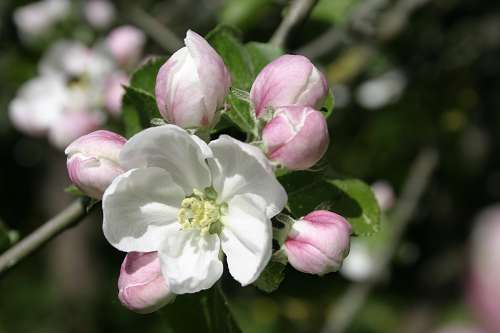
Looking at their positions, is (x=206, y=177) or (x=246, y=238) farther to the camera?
(x=206, y=177)

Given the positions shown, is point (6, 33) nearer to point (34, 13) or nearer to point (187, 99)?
point (34, 13)

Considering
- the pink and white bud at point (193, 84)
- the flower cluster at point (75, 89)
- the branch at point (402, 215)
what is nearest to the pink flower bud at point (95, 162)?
the pink and white bud at point (193, 84)

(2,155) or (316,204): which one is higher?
(316,204)

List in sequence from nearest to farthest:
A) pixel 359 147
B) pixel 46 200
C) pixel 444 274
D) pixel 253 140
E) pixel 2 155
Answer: pixel 253 140 < pixel 359 147 < pixel 444 274 < pixel 46 200 < pixel 2 155

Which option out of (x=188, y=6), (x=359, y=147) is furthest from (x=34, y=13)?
(x=359, y=147)

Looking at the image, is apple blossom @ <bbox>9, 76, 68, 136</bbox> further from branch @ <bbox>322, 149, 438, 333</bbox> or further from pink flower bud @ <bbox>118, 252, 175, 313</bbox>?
branch @ <bbox>322, 149, 438, 333</bbox>

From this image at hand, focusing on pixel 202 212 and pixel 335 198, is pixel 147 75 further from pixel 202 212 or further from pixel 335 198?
pixel 335 198

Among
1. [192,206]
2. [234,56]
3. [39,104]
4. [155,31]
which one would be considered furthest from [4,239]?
[155,31]
